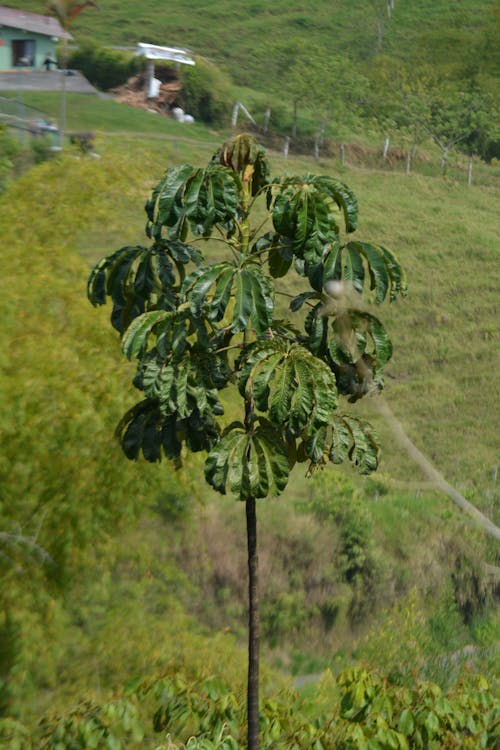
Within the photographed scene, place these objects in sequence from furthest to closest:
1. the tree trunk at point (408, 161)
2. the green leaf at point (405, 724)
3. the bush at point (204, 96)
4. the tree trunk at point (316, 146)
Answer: the bush at point (204, 96)
the tree trunk at point (408, 161)
the tree trunk at point (316, 146)
the green leaf at point (405, 724)

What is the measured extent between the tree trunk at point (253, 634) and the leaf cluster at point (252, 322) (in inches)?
29.4

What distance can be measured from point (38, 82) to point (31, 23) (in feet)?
6.03

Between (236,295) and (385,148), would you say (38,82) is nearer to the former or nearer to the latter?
(385,148)

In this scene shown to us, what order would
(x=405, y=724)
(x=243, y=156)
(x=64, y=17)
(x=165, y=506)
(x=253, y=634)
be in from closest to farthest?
(x=243, y=156), (x=253, y=634), (x=405, y=724), (x=165, y=506), (x=64, y=17)

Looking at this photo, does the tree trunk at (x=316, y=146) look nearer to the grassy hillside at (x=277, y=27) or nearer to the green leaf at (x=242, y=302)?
the grassy hillside at (x=277, y=27)

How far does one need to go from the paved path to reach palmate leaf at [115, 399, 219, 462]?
23838 mm

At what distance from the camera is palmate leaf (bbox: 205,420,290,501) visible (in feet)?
23.3

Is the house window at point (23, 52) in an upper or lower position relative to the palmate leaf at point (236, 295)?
upper

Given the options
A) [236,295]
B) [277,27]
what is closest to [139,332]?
[236,295]

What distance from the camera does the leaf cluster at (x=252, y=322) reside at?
275 inches

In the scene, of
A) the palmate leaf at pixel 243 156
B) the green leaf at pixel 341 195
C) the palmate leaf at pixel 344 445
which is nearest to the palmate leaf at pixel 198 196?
the palmate leaf at pixel 243 156

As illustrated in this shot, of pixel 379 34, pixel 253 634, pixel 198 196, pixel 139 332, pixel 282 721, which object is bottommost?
pixel 282 721

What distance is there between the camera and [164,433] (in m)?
7.71

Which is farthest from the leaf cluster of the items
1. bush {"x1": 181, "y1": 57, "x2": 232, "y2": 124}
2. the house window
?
bush {"x1": 181, "y1": 57, "x2": 232, "y2": 124}
